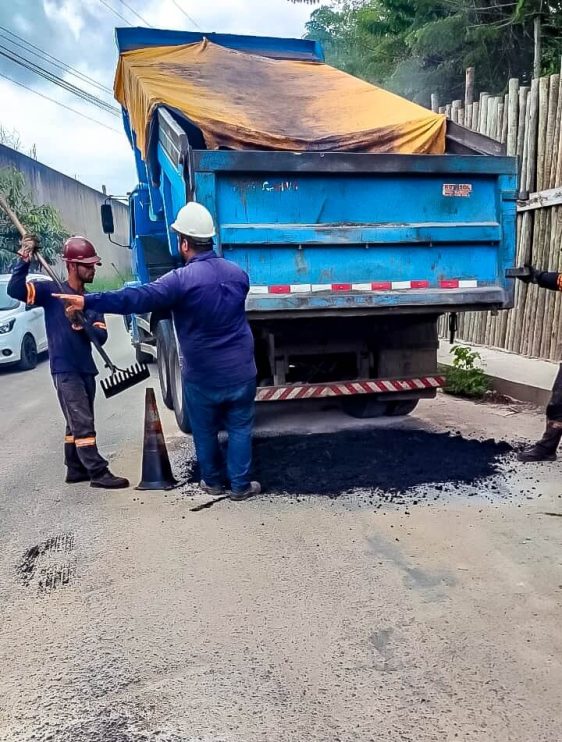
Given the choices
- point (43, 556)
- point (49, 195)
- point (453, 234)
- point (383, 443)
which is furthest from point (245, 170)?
point (49, 195)

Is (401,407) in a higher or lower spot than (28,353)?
higher

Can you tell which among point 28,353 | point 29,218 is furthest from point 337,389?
point 29,218

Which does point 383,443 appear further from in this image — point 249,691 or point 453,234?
point 249,691

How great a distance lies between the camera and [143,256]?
849 centimetres

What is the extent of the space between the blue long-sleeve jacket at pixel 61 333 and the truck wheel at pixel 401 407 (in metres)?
3.13

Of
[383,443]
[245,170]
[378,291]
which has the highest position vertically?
[245,170]

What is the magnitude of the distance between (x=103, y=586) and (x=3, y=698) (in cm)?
95

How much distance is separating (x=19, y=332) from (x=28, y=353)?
1.76 feet

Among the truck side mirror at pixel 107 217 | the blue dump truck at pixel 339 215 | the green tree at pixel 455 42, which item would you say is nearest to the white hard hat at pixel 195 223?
the blue dump truck at pixel 339 215

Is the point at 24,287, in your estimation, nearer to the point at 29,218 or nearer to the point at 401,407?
the point at 401,407

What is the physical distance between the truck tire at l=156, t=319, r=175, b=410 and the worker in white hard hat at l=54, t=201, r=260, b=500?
2373mm

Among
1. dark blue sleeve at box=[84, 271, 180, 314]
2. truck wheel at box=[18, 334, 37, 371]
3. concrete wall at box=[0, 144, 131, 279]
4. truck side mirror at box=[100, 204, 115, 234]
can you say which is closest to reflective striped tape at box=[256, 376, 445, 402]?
dark blue sleeve at box=[84, 271, 180, 314]

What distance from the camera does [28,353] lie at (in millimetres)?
11766

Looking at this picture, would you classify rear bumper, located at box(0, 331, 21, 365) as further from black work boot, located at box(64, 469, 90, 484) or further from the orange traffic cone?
the orange traffic cone
